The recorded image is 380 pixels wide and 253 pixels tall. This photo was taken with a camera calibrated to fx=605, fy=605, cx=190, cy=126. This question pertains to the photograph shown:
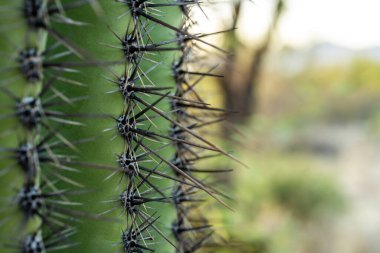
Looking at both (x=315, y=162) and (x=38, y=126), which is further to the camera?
(x=315, y=162)

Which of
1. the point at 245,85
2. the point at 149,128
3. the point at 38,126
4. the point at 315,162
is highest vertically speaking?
the point at 315,162

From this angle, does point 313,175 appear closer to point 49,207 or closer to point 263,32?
point 263,32

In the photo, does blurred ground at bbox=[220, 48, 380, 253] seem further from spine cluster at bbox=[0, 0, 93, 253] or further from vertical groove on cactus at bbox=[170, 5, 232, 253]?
spine cluster at bbox=[0, 0, 93, 253]

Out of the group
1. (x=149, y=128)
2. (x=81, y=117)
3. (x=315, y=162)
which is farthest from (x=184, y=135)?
(x=315, y=162)

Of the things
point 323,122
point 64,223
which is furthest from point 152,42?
point 323,122

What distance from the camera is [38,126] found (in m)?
0.74

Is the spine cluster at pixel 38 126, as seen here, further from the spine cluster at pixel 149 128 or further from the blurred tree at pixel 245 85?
the blurred tree at pixel 245 85

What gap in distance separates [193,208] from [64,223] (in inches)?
15.6

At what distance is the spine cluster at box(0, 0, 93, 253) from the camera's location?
28.1 inches

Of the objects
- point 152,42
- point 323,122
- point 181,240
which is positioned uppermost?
point 323,122

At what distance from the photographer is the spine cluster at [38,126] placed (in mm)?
714

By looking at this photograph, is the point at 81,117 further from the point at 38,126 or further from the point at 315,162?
the point at 315,162

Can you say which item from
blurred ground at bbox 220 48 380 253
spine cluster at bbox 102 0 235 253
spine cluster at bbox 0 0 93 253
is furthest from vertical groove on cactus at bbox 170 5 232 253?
blurred ground at bbox 220 48 380 253

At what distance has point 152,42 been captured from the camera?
92 centimetres
